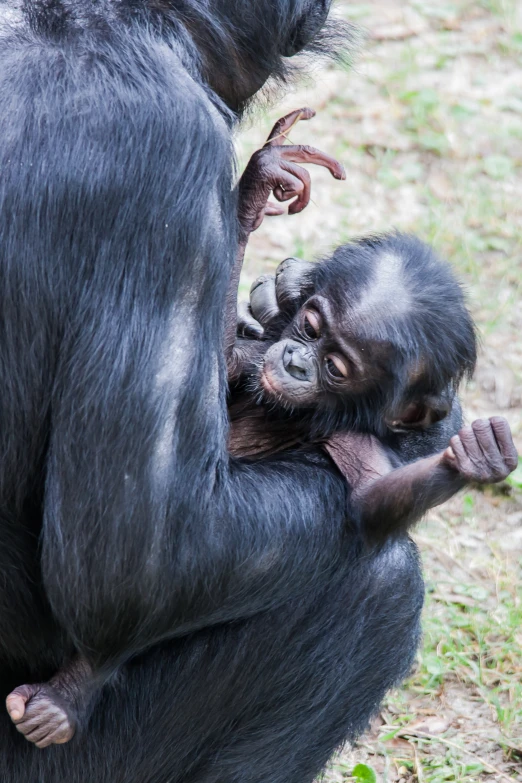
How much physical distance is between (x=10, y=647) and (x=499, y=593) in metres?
2.64

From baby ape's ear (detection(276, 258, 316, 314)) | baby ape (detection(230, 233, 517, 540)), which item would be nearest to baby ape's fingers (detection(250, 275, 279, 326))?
baby ape's ear (detection(276, 258, 316, 314))

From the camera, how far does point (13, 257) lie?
2.86m

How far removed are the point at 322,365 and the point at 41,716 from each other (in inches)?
56.9

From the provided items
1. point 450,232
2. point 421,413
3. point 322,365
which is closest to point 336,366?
point 322,365

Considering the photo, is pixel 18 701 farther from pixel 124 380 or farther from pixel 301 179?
pixel 301 179

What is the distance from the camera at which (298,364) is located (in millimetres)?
3857

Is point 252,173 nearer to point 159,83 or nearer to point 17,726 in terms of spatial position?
point 159,83

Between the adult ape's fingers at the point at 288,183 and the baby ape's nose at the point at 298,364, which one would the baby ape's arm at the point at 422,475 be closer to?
the baby ape's nose at the point at 298,364

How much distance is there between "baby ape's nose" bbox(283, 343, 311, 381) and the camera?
386 cm

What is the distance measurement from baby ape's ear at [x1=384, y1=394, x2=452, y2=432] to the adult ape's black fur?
718mm

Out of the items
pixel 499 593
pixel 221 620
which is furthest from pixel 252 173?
pixel 499 593

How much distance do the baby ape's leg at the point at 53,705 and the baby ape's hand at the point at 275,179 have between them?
147 cm

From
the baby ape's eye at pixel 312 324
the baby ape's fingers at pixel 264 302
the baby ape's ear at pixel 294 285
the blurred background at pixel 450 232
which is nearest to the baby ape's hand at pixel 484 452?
the baby ape's eye at pixel 312 324

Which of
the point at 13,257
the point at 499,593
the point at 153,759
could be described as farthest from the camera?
the point at 499,593
